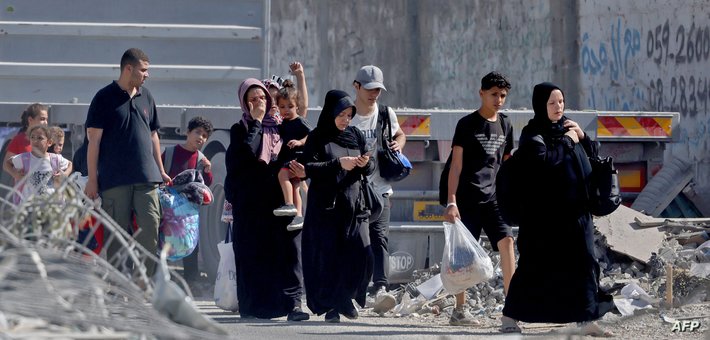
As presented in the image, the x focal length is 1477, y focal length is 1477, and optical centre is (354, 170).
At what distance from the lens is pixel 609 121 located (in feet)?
36.7

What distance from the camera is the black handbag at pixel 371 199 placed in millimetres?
9367

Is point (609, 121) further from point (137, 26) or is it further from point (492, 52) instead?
point (492, 52)

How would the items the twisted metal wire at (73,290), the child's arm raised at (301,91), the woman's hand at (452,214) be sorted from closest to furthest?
the twisted metal wire at (73,290) → the woman's hand at (452,214) → the child's arm raised at (301,91)

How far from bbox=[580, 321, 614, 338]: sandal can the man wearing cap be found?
1.86m

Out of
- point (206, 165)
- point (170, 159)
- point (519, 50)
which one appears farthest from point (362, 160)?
point (519, 50)

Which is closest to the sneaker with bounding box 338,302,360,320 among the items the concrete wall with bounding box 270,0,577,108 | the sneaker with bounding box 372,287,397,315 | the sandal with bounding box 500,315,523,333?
the sneaker with bounding box 372,287,397,315

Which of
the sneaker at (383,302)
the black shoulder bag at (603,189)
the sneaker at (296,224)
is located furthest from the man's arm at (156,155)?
the black shoulder bag at (603,189)

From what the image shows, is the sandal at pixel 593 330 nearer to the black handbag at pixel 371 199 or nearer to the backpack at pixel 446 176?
the backpack at pixel 446 176

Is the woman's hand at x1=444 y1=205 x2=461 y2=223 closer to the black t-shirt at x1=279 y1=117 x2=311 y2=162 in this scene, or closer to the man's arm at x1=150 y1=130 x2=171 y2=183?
the black t-shirt at x1=279 y1=117 x2=311 y2=162

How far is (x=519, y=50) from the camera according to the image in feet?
73.4

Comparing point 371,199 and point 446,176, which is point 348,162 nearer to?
point 371,199

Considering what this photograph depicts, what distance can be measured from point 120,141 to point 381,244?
1.97 m

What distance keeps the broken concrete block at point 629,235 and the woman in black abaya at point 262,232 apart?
251 centimetres

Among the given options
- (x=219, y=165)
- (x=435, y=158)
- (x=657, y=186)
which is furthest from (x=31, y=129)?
(x=657, y=186)
